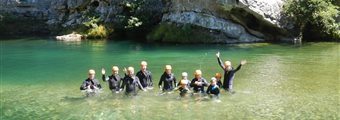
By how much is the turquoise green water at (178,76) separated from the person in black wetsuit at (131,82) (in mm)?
420

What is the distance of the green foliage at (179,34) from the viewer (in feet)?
143

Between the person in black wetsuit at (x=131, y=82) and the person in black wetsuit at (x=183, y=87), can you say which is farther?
the person in black wetsuit at (x=131, y=82)

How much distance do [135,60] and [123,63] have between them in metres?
1.47

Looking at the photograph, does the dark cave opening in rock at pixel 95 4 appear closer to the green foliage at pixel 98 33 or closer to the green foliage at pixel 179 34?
the green foliage at pixel 98 33

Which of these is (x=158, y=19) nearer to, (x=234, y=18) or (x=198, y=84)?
(x=234, y=18)

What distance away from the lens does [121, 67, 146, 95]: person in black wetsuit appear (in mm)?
21094

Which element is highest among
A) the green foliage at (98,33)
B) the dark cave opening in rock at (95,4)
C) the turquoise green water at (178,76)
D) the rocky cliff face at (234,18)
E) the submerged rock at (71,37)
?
A: the dark cave opening in rock at (95,4)

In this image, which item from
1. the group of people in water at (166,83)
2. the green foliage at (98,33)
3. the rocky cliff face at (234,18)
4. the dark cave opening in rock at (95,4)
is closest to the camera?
the group of people in water at (166,83)

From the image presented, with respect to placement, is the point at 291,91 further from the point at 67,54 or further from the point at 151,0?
the point at 151,0

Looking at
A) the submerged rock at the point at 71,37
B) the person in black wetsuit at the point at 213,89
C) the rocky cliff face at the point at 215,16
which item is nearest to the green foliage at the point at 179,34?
the rocky cliff face at the point at 215,16

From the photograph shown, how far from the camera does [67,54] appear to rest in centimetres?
3606

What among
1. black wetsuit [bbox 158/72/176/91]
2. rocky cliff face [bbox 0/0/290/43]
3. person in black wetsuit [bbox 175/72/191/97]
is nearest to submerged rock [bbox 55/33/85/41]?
rocky cliff face [bbox 0/0/290/43]

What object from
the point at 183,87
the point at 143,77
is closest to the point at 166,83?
the point at 143,77

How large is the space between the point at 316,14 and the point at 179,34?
36.4 feet
